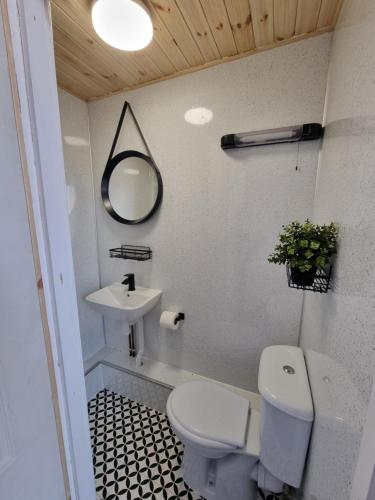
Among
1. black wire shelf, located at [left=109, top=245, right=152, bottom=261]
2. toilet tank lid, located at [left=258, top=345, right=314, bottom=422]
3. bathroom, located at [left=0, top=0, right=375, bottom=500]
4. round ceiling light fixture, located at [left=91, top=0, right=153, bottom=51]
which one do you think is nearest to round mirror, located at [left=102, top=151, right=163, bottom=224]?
bathroom, located at [left=0, top=0, right=375, bottom=500]

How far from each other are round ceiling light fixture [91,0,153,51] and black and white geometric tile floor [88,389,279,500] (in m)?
2.34

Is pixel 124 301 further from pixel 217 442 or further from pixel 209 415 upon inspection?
pixel 217 442

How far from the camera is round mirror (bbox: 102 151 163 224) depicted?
158 centimetres

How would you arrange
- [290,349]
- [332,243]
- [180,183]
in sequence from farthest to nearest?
[180,183] → [290,349] → [332,243]

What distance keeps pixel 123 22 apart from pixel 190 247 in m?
1.21

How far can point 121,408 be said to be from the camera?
Result: 167cm

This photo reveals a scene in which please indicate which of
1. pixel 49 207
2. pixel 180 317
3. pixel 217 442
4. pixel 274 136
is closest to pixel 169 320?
pixel 180 317

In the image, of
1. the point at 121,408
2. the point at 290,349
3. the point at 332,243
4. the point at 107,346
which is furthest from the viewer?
the point at 107,346

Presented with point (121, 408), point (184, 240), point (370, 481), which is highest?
point (184, 240)

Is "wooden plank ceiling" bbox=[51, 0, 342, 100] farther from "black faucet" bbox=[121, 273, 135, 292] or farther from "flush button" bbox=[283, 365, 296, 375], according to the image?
"flush button" bbox=[283, 365, 296, 375]

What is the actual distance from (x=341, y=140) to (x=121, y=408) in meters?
2.20

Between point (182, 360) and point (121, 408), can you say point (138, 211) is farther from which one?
point (121, 408)

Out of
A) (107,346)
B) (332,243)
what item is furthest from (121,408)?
(332,243)

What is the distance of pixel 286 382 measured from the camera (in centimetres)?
90
